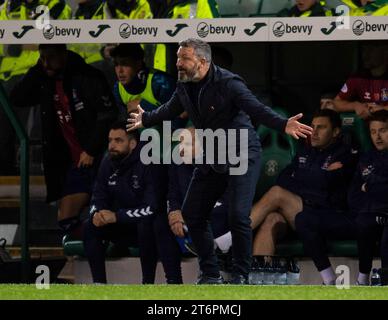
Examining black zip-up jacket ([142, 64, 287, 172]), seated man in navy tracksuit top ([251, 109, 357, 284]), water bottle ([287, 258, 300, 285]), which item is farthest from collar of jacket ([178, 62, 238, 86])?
water bottle ([287, 258, 300, 285])

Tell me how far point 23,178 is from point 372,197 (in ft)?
9.08

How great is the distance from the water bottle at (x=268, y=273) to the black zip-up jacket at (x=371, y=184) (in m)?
0.76

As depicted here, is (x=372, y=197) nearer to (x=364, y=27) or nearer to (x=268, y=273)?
(x=268, y=273)

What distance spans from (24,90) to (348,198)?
290 centimetres

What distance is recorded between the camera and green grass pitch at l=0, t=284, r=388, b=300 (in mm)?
8445

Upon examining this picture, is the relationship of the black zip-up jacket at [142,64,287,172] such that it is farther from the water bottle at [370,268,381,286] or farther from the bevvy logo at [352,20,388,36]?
the water bottle at [370,268,381,286]

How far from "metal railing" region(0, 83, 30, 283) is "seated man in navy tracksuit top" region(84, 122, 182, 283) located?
52cm

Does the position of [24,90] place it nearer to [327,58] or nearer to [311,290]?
[327,58]

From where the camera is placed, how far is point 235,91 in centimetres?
966

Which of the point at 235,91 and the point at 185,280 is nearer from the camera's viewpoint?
the point at 235,91

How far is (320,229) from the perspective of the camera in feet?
36.2

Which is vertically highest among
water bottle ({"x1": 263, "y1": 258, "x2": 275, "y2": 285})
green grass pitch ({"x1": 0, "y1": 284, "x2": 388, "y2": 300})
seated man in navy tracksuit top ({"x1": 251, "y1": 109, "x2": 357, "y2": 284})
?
seated man in navy tracksuit top ({"x1": 251, "y1": 109, "x2": 357, "y2": 284})
